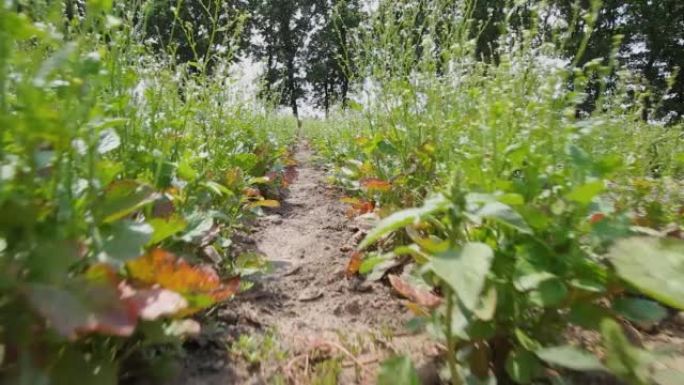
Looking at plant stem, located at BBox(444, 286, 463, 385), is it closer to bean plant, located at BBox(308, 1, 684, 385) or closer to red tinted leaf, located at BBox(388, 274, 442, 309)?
bean plant, located at BBox(308, 1, 684, 385)

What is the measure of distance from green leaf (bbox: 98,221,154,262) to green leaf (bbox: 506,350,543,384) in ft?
2.89

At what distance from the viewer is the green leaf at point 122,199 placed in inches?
44.1

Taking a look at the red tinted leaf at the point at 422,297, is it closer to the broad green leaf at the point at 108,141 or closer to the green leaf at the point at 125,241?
the green leaf at the point at 125,241

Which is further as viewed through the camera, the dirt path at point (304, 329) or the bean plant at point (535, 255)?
the dirt path at point (304, 329)

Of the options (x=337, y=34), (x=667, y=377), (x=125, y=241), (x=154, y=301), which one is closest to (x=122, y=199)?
(x=125, y=241)

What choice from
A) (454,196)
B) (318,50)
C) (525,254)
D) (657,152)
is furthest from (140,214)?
(318,50)

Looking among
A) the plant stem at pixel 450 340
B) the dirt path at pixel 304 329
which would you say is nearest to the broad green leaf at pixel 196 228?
the dirt path at pixel 304 329

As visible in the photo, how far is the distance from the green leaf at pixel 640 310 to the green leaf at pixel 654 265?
118mm

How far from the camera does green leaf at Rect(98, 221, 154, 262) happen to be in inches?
38.9

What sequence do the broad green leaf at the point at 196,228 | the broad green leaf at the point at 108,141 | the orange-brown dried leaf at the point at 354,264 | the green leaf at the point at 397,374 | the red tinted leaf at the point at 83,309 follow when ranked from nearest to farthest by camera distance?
1. the red tinted leaf at the point at 83,309
2. the green leaf at the point at 397,374
3. the broad green leaf at the point at 108,141
4. the broad green leaf at the point at 196,228
5. the orange-brown dried leaf at the point at 354,264

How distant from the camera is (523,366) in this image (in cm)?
113

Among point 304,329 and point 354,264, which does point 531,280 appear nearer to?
point 304,329

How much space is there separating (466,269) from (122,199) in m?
0.80

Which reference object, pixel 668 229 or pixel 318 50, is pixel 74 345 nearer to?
pixel 668 229
